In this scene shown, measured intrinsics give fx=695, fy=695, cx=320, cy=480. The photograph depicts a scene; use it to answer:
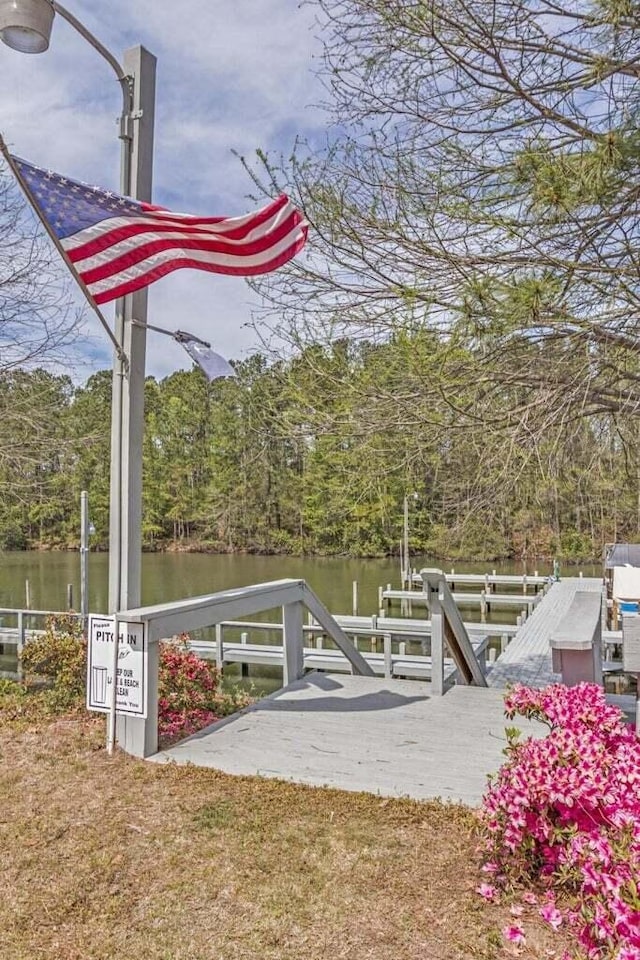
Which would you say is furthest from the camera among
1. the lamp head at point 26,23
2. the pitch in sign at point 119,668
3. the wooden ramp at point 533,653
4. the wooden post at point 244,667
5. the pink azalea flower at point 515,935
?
the wooden post at point 244,667

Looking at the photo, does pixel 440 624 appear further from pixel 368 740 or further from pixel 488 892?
pixel 488 892

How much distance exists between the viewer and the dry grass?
2.30 metres

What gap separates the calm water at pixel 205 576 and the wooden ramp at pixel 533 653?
106 inches

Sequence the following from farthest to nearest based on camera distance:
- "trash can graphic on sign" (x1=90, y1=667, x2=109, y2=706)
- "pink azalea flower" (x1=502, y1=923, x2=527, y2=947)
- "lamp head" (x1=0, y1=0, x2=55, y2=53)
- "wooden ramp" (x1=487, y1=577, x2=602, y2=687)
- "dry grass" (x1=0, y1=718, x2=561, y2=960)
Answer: "wooden ramp" (x1=487, y1=577, x2=602, y2=687) < "trash can graphic on sign" (x1=90, y1=667, x2=109, y2=706) < "lamp head" (x1=0, y1=0, x2=55, y2=53) < "dry grass" (x1=0, y1=718, x2=561, y2=960) < "pink azalea flower" (x1=502, y1=923, x2=527, y2=947)

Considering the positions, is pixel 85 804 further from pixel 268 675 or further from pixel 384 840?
pixel 268 675

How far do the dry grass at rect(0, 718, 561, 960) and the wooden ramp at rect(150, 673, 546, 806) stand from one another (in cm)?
22

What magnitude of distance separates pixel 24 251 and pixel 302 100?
3.89 metres

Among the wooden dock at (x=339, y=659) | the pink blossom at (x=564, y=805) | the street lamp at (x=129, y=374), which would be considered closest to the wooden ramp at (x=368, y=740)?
the street lamp at (x=129, y=374)

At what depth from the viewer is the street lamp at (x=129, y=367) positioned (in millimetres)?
4301

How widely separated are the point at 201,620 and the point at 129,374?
1.61 metres

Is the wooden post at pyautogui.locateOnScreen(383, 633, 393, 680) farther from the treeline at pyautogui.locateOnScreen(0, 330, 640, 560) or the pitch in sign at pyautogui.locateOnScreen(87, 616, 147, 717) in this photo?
the pitch in sign at pyautogui.locateOnScreen(87, 616, 147, 717)

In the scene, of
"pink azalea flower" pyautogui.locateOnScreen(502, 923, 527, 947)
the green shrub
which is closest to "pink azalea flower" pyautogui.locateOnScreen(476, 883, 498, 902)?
"pink azalea flower" pyautogui.locateOnScreen(502, 923, 527, 947)

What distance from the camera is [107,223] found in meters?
3.80

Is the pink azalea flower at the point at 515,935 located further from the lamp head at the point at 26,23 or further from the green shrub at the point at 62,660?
the lamp head at the point at 26,23
